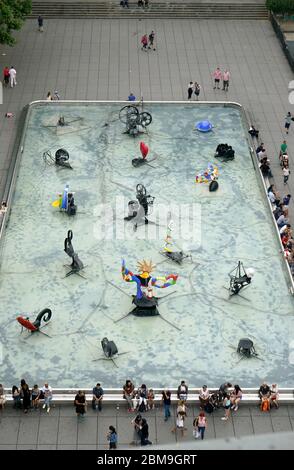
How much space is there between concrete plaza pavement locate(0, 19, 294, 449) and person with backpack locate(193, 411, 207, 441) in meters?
18.3

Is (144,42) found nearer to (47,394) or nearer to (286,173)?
(286,173)

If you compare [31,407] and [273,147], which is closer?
[31,407]

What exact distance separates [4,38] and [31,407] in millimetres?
28862

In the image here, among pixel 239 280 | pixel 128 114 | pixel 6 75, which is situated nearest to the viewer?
pixel 239 280

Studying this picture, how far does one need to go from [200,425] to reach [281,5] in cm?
4214

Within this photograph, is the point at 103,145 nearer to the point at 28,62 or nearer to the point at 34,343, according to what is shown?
the point at 28,62

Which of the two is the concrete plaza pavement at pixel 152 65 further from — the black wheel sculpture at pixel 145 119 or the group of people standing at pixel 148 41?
the black wheel sculpture at pixel 145 119

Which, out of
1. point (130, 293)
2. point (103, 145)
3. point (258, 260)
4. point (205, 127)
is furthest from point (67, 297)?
point (205, 127)

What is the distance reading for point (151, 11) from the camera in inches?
2285

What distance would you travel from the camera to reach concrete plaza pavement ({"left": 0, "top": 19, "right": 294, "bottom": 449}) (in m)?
47.0

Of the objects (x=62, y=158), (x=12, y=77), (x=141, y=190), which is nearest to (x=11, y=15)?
(x=12, y=77)

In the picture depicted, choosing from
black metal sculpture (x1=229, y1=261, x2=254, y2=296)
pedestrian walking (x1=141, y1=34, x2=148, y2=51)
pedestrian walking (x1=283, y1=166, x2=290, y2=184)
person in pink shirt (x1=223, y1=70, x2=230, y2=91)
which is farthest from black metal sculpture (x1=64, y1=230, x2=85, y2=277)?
pedestrian walking (x1=141, y1=34, x2=148, y2=51)

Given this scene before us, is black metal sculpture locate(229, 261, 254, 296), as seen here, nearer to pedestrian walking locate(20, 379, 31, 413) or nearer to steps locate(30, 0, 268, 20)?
pedestrian walking locate(20, 379, 31, 413)

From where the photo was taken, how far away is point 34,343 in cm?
2830
